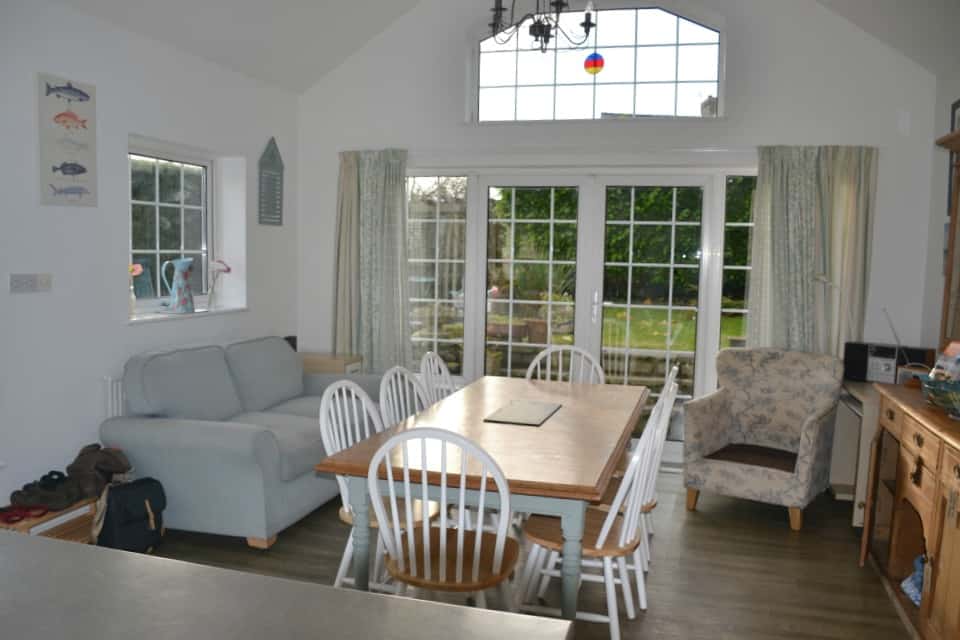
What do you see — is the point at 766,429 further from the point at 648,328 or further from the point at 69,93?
the point at 69,93

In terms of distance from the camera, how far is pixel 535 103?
5539 millimetres

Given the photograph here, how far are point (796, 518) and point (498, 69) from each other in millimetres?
3502

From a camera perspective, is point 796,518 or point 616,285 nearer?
point 796,518

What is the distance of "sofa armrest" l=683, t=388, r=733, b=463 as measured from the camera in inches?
172

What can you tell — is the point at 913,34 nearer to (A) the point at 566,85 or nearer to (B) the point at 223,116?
(A) the point at 566,85

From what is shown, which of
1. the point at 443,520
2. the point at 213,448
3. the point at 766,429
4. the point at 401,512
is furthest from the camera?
the point at 766,429

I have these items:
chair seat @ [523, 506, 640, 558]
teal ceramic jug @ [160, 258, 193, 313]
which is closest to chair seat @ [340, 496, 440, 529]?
chair seat @ [523, 506, 640, 558]

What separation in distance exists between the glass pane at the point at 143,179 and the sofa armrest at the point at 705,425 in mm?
3333

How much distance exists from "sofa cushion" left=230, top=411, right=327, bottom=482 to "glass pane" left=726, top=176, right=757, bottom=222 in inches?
119

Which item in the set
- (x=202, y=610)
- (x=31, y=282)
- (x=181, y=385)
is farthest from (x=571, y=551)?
(x=31, y=282)

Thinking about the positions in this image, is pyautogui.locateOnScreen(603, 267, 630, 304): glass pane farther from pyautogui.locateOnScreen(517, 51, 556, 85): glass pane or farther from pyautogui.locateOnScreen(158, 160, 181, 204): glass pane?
pyautogui.locateOnScreen(158, 160, 181, 204): glass pane

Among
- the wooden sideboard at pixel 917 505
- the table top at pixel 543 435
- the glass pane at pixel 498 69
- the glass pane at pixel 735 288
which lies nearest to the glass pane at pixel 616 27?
the glass pane at pixel 498 69

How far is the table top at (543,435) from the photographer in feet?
8.21

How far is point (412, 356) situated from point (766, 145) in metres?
2.82
